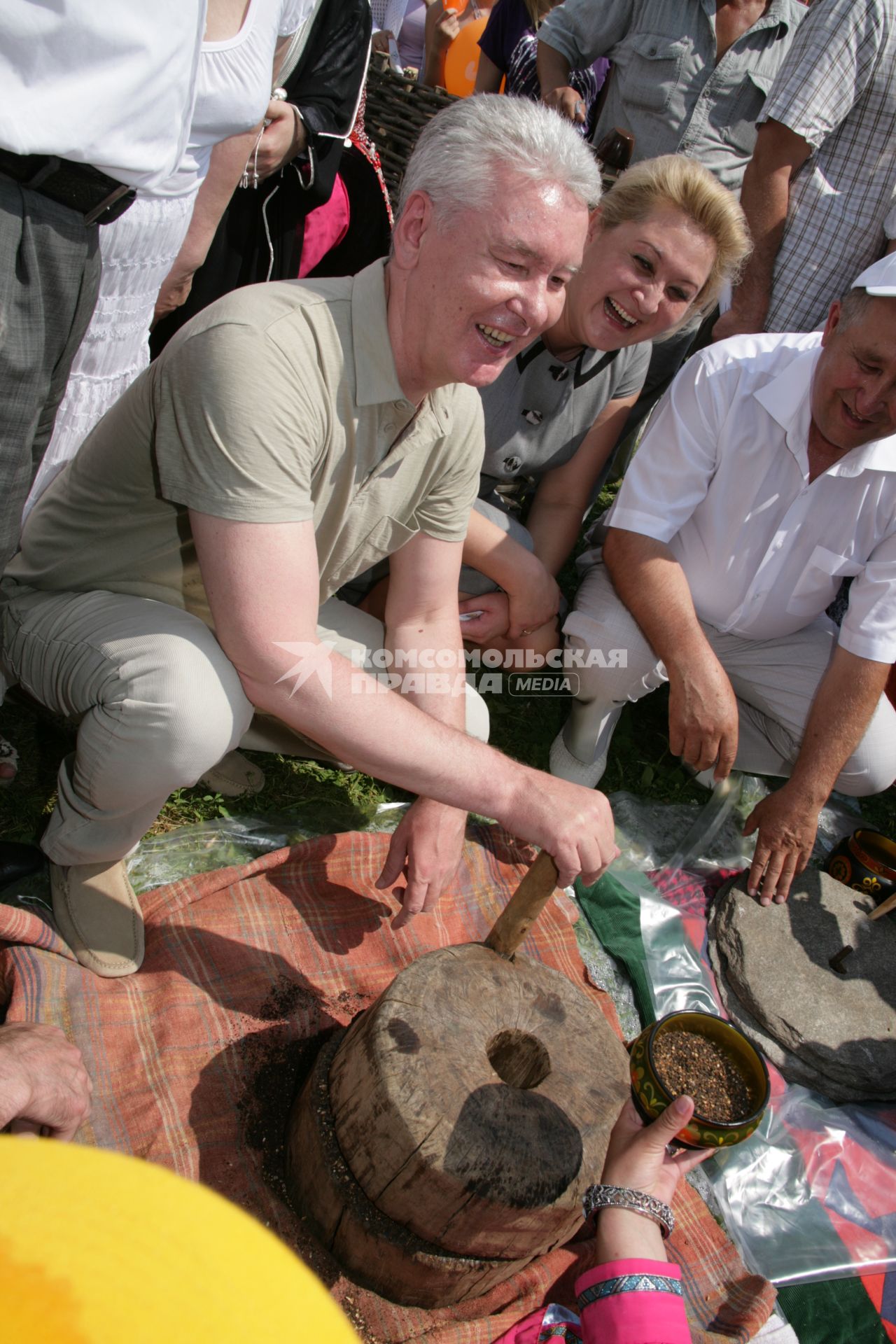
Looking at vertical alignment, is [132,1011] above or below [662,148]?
below

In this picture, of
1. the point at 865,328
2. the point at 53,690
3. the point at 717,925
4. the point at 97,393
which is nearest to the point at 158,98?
the point at 97,393

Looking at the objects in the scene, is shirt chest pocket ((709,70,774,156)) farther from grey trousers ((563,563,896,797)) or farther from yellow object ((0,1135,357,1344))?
yellow object ((0,1135,357,1344))

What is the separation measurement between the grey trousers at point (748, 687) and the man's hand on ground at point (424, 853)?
41.1 inches

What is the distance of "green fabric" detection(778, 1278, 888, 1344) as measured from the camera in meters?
2.04

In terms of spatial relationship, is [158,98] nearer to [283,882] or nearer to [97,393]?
[97,393]

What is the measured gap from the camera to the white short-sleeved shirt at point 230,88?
1.95 m

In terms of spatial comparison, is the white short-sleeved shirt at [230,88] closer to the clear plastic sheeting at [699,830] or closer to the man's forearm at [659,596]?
the man's forearm at [659,596]

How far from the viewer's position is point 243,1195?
185 centimetres

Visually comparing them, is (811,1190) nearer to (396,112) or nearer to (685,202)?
(685,202)

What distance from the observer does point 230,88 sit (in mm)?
1976

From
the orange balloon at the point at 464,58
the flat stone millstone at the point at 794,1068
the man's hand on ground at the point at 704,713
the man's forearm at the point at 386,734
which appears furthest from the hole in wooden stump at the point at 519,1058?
the orange balloon at the point at 464,58

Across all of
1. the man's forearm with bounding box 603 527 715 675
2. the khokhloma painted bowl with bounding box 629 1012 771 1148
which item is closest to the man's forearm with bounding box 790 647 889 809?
the man's forearm with bounding box 603 527 715 675

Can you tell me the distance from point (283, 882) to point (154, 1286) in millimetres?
1917

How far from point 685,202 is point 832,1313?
2.91 metres
